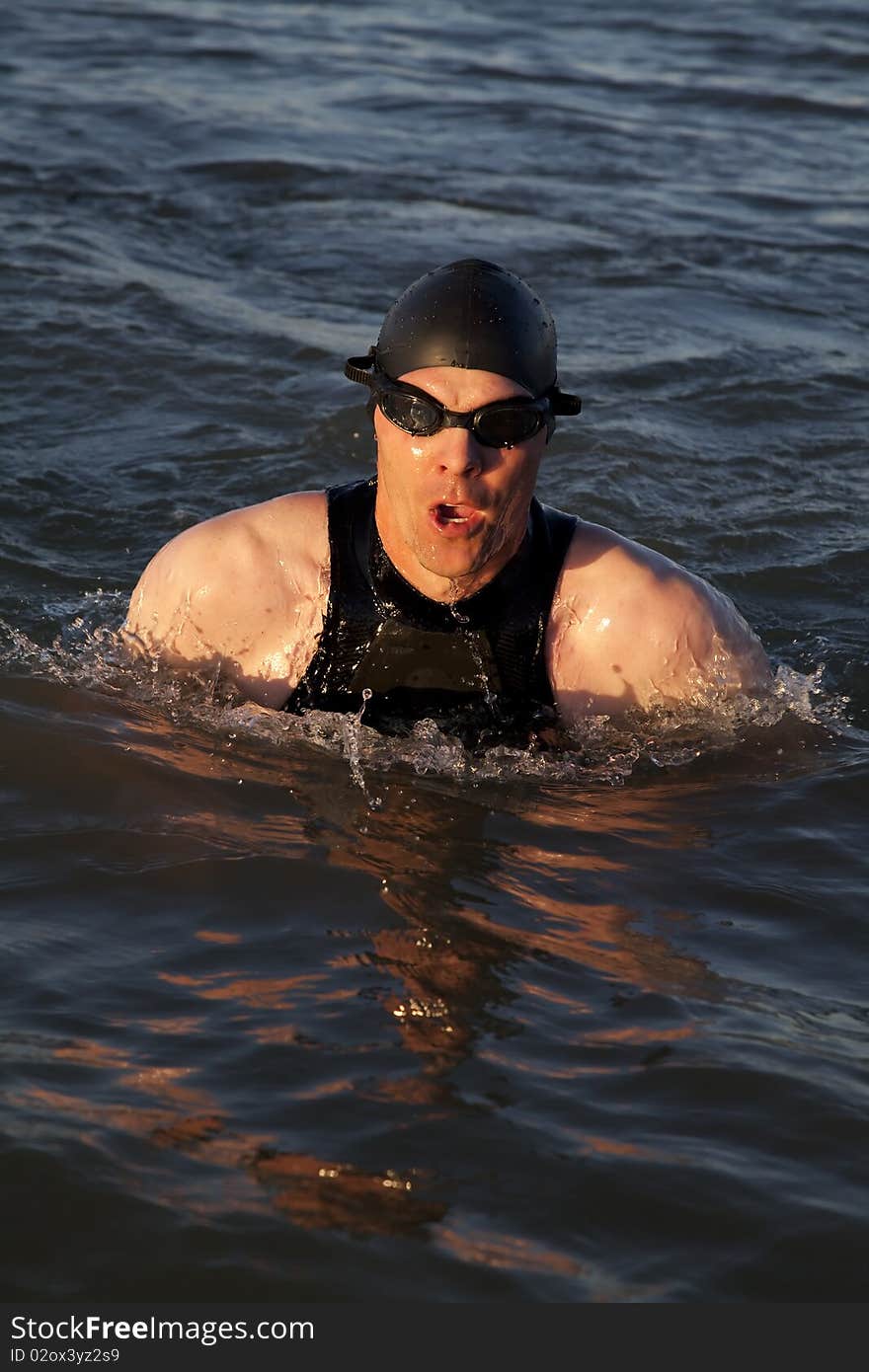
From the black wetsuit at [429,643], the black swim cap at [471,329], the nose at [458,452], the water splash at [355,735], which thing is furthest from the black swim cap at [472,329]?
the water splash at [355,735]

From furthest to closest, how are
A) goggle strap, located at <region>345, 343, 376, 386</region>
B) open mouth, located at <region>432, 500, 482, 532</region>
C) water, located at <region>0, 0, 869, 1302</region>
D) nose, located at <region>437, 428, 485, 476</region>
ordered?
goggle strap, located at <region>345, 343, 376, 386</region>, open mouth, located at <region>432, 500, 482, 532</region>, nose, located at <region>437, 428, 485, 476</region>, water, located at <region>0, 0, 869, 1302</region>

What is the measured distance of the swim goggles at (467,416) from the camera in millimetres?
4945

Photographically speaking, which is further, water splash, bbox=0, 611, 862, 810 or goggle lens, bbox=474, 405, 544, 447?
water splash, bbox=0, 611, 862, 810

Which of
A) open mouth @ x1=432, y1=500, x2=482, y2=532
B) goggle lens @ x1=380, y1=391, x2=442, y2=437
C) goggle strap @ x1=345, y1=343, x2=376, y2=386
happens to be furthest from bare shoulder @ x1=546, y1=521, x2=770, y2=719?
goggle strap @ x1=345, y1=343, x2=376, y2=386

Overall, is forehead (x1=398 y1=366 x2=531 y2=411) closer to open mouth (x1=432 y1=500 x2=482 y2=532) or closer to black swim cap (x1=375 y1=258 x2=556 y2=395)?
black swim cap (x1=375 y1=258 x2=556 y2=395)

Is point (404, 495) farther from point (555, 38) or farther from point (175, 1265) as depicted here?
point (555, 38)

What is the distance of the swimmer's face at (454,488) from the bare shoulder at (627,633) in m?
0.29

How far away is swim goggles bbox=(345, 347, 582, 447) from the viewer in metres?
4.95

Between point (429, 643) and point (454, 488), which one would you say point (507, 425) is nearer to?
point (454, 488)

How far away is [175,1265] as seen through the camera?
10.5ft

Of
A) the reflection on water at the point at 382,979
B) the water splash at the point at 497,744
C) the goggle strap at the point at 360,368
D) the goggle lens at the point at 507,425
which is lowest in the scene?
the reflection on water at the point at 382,979

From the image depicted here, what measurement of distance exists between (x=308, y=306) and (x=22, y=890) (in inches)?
252

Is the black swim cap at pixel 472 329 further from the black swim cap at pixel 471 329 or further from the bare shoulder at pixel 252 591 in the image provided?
the bare shoulder at pixel 252 591

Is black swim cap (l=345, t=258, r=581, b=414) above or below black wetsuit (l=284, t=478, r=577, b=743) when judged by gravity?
above
